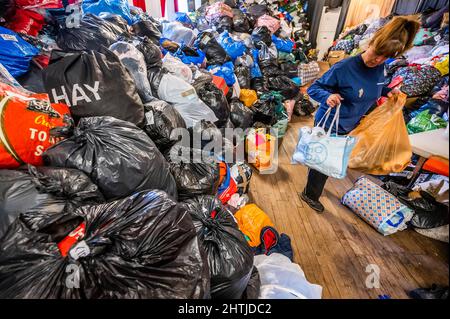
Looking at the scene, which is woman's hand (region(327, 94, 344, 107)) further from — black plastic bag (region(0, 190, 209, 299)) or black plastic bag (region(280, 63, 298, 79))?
black plastic bag (region(280, 63, 298, 79))

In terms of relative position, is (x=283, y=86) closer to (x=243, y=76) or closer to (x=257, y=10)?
(x=243, y=76)

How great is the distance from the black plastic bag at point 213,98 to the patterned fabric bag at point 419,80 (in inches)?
74.5

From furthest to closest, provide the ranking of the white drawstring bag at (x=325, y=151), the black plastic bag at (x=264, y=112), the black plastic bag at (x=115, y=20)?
the black plastic bag at (x=264, y=112) < the black plastic bag at (x=115, y=20) < the white drawstring bag at (x=325, y=151)

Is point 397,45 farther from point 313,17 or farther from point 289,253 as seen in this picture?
point 313,17

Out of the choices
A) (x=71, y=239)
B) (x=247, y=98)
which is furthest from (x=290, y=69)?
(x=71, y=239)

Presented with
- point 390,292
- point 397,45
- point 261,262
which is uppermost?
point 397,45

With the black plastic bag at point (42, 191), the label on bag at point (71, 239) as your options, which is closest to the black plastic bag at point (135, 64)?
the black plastic bag at point (42, 191)

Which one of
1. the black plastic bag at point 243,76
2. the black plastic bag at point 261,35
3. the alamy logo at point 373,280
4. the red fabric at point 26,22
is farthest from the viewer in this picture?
the black plastic bag at point 261,35

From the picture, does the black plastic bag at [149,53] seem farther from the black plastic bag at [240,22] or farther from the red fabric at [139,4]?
the black plastic bag at [240,22]

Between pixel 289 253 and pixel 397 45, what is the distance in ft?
3.93

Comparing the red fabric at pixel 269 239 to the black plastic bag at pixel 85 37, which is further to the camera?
the black plastic bag at pixel 85 37

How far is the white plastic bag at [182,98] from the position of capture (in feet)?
5.65

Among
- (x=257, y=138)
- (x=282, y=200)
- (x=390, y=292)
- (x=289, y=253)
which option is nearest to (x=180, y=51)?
(x=257, y=138)

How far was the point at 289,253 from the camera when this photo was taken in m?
1.40
